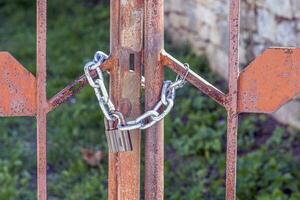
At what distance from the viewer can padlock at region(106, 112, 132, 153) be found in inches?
63.7

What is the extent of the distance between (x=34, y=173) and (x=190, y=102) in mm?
1132

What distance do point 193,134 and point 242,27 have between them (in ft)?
2.79

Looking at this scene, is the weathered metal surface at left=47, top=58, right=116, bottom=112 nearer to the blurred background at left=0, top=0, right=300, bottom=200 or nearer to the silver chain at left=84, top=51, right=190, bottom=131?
the silver chain at left=84, top=51, right=190, bottom=131

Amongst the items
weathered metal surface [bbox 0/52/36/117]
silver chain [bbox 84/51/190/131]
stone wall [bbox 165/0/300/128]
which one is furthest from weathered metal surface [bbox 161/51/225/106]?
stone wall [bbox 165/0/300/128]

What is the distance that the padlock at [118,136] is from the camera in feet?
5.31

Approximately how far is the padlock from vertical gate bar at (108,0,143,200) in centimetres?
5

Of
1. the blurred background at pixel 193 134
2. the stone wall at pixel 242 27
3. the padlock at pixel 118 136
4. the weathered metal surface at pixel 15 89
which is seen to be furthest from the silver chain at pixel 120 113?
the stone wall at pixel 242 27

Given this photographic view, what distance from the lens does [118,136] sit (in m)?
1.62

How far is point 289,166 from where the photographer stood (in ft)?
13.3

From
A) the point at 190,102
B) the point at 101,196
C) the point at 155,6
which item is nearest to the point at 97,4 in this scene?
the point at 190,102

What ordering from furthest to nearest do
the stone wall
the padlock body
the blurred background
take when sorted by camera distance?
the stone wall → the blurred background → the padlock body

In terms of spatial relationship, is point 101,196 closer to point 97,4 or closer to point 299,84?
point 299,84

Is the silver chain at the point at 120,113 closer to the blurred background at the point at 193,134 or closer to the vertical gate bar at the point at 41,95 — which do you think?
the vertical gate bar at the point at 41,95

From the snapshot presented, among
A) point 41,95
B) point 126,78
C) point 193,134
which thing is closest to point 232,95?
point 126,78
